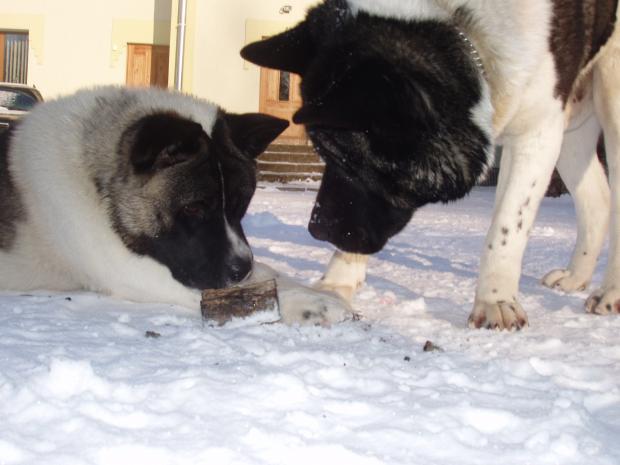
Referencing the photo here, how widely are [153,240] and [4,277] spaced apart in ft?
2.20

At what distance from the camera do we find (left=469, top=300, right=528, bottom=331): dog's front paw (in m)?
2.62

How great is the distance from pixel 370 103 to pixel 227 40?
13.2 metres

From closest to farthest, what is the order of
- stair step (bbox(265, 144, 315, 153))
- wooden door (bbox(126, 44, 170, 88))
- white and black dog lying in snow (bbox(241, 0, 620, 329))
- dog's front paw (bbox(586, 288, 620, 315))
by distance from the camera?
white and black dog lying in snow (bbox(241, 0, 620, 329)) → dog's front paw (bbox(586, 288, 620, 315)) → stair step (bbox(265, 144, 315, 153)) → wooden door (bbox(126, 44, 170, 88))

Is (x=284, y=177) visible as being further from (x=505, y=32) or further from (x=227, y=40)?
(x=505, y=32)

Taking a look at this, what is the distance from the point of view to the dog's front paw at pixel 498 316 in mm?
2619

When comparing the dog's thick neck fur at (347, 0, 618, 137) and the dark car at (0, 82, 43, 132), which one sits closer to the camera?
the dog's thick neck fur at (347, 0, 618, 137)

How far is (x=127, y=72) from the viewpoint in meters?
15.9

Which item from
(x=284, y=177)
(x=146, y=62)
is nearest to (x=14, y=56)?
(x=146, y=62)

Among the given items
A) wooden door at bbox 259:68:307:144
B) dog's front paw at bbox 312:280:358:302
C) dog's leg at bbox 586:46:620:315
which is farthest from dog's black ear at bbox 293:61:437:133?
wooden door at bbox 259:68:307:144

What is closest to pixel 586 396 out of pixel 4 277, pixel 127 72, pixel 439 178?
pixel 439 178

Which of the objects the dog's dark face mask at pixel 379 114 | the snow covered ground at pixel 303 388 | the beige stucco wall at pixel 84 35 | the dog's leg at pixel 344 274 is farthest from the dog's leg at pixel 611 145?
the beige stucco wall at pixel 84 35

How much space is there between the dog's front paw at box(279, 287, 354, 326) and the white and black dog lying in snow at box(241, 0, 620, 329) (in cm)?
23

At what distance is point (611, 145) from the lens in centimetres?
318

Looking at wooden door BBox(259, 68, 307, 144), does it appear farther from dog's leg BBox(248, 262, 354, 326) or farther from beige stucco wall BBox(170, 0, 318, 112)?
dog's leg BBox(248, 262, 354, 326)
